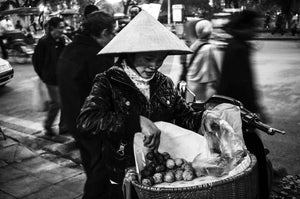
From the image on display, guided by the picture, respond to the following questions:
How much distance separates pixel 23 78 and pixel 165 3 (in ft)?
83.1

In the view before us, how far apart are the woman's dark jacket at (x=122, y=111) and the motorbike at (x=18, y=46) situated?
1546 centimetres

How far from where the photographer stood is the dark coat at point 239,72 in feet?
13.5

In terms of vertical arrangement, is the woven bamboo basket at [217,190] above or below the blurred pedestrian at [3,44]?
above

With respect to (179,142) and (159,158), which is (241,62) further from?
(159,158)

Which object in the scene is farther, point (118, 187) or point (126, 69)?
point (118, 187)

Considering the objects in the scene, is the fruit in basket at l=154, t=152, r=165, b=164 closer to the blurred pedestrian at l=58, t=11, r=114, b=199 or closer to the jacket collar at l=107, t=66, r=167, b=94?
the jacket collar at l=107, t=66, r=167, b=94

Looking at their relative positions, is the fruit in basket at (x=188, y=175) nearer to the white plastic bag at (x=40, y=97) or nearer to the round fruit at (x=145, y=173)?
the round fruit at (x=145, y=173)

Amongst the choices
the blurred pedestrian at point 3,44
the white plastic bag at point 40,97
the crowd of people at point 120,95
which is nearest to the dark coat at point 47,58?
the white plastic bag at point 40,97

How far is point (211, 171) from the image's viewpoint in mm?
1625

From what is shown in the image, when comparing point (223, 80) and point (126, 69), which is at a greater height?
point (126, 69)

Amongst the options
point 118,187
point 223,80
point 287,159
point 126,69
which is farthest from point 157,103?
point 287,159

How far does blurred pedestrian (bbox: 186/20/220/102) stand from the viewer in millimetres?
4973

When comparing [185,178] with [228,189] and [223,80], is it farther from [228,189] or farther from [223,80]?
[223,80]

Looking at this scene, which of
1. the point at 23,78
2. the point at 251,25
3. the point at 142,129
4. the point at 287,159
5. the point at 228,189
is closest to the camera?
the point at 228,189
